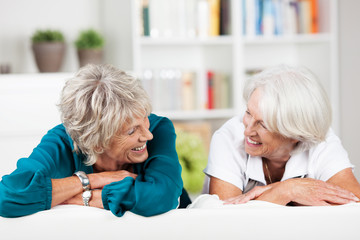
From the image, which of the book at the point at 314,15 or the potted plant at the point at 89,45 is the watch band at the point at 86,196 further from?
the book at the point at 314,15

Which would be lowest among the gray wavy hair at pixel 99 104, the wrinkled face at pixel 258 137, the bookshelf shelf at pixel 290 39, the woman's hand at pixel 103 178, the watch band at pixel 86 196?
the watch band at pixel 86 196

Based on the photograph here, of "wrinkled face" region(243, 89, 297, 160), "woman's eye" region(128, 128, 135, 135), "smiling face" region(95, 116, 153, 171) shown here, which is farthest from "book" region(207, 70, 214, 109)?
Result: "woman's eye" region(128, 128, 135, 135)

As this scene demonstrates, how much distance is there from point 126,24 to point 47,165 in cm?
214

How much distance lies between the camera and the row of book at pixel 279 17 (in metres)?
3.61

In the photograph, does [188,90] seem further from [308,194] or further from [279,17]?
[308,194]

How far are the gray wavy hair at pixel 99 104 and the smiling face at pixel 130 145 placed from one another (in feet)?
0.08

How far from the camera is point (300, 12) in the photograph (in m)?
3.73

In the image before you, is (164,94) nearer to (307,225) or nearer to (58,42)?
(58,42)

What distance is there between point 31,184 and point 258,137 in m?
0.71

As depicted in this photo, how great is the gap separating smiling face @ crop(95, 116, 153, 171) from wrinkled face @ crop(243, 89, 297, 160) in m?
0.32

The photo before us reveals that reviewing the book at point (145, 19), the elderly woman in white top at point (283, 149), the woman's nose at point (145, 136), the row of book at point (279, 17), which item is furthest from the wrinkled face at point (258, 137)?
the row of book at point (279, 17)

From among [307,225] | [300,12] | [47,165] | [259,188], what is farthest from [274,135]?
[300,12]

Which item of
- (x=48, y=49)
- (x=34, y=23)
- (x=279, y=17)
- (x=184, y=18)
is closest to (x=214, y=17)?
(x=184, y=18)

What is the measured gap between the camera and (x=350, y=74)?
139 inches
